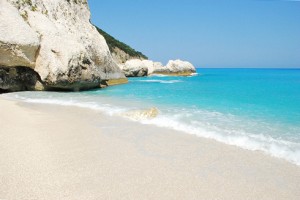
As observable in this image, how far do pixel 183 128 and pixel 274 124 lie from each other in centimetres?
325

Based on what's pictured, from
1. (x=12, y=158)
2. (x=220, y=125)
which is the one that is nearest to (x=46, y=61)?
(x=220, y=125)

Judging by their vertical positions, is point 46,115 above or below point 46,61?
below

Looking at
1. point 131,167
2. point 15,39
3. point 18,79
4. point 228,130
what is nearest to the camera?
point 131,167

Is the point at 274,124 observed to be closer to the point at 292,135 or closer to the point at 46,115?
the point at 292,135

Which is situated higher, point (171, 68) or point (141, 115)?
point (141, 115)

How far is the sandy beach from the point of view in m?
3.86

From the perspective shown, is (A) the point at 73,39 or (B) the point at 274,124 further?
(A) the point at 73,39

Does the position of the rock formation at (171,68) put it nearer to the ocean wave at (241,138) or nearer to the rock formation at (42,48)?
the rock formation at (42,48)

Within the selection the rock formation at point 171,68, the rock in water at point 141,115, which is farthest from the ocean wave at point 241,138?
the rock formation at point 171,68

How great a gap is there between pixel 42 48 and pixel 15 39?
2.06 metres

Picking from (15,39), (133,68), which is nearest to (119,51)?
(133,68)

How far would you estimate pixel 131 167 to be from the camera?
475 cm

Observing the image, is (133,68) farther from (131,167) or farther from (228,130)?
(131,167)

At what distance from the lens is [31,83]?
1875cm
